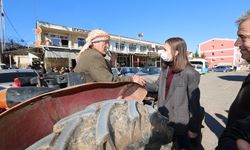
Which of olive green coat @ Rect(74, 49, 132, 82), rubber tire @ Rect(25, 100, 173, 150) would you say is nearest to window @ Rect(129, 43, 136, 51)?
olive green coat @ Rect(74, 49, 132, 82)

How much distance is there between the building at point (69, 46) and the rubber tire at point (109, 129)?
13.7 m

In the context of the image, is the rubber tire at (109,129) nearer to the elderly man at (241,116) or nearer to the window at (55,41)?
the elderly man at (241,116)

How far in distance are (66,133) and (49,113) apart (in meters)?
0.30

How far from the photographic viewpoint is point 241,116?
148 centimetres

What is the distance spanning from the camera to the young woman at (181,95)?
2.88 metres

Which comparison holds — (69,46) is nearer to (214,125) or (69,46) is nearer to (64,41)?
(64,41)

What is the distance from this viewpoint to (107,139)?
136 centimetres

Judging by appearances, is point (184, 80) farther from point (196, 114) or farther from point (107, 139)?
point (107, 139)

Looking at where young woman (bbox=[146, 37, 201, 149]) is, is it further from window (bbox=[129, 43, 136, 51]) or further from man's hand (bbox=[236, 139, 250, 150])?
window (bbox=[129, 43, 136, 51])

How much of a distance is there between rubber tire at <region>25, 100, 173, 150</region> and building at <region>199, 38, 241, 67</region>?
77.8 m

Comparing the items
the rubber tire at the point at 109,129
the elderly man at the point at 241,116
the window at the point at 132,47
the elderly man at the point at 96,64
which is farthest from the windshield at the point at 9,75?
the window at the point at 132,47

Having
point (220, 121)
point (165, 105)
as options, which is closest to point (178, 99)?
point (165, 105)

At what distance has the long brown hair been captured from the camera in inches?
116

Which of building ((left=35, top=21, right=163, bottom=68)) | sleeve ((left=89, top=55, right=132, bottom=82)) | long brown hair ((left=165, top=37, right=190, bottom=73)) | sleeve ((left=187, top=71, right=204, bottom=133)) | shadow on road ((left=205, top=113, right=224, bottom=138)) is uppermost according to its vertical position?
building ((left=35, top=21, right=163, bottom=68))
